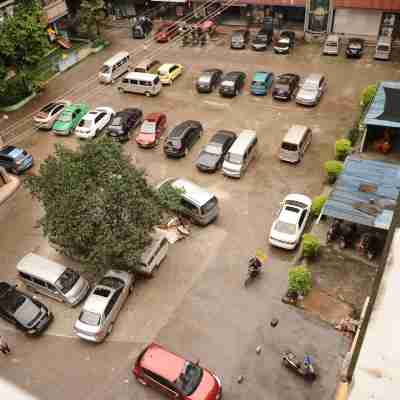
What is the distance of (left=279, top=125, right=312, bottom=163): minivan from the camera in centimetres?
2759

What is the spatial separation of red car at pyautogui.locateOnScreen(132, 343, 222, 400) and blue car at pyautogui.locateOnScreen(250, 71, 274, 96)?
23.7 meters

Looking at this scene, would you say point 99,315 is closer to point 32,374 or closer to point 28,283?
point 32,374

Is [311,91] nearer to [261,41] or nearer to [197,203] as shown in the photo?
[261,41]

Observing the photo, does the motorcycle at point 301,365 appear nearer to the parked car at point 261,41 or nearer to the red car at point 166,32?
the parked car at point 261,41

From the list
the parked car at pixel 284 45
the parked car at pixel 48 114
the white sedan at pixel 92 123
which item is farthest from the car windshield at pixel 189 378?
the parked car at pixel 284 45

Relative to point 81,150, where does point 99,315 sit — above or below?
below

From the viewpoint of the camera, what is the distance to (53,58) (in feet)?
140

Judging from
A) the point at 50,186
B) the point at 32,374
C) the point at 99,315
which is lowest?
the point at 32,374

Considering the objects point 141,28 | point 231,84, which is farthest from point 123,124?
point 141,28

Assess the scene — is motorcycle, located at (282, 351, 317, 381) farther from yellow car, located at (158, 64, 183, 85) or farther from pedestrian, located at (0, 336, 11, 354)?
yellow car, located at (158, 64, 183, 85)

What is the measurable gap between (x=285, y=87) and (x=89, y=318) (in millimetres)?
23472

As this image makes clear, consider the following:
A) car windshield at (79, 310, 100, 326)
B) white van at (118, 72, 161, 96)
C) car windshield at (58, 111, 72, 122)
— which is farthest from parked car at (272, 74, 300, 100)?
car windshield at (79, 310, 100, 326)

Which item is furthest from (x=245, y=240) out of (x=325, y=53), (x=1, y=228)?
(x=325, y=53)

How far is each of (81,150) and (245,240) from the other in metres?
9.80
